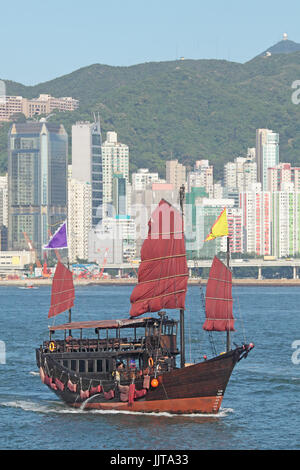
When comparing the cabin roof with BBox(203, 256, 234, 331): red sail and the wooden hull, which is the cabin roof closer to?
BBox(203, 256, 234, 331): red sail

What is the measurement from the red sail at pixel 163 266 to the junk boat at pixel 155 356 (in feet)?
0.16

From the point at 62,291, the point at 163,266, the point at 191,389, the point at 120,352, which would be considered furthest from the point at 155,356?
→ the point at 62,291

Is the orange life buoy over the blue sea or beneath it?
over

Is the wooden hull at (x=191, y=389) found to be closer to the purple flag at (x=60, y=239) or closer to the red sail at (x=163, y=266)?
the red sail at (x=163, y=266)

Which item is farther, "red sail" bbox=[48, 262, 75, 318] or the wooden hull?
"red sail" bbox=[48, 262, 75, 318]

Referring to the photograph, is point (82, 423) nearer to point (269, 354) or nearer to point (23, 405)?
point (23, 405)

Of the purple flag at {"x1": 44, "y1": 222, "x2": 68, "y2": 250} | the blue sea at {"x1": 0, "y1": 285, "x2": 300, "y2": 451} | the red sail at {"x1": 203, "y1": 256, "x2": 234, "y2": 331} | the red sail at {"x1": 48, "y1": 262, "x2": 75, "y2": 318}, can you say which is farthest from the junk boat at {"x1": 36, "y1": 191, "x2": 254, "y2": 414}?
the purple flag at {"x1": 44, "y1": 222, "x2": 68, "y2": 250}

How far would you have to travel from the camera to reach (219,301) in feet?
162

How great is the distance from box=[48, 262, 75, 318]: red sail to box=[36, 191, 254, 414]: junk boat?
7.61 m

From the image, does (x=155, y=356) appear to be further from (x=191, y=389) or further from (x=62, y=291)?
(x=62, y=291)

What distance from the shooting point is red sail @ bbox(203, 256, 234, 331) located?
49.1 m

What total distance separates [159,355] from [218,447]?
28.2ft

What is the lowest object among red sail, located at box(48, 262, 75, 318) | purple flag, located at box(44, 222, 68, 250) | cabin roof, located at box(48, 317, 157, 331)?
cabin roof, located at box(48, 317, 157, 331)
